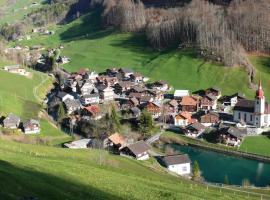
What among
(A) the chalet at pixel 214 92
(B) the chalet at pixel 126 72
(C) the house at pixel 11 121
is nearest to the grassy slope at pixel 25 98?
(C) the house at pixel 11 121

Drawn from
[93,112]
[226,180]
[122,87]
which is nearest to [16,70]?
[122,87]

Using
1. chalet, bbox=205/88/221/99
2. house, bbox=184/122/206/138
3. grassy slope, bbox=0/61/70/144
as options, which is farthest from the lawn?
grassy slope, bbox=0/61/70/144

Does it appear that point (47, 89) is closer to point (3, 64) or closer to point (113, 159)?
point (3, 64)

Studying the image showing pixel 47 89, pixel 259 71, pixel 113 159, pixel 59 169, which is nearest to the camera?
pixel 59 169

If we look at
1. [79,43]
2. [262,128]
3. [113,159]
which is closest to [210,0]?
[79,43]

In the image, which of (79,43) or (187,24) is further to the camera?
(79,43)

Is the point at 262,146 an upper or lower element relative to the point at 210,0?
lower

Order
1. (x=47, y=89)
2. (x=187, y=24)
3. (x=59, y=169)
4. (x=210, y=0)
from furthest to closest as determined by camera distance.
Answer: (x=210, y=0) < (x=187, y=24) < (x=47, y=89) < (x=59, y=169)
